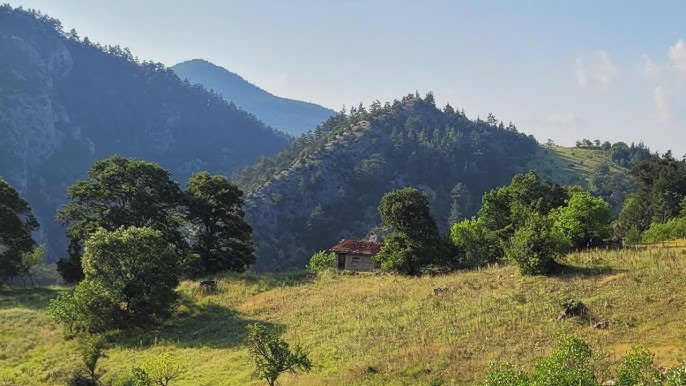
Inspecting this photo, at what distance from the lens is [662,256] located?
3653 centimetres

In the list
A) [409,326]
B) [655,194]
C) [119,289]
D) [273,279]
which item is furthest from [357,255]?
[655,194]

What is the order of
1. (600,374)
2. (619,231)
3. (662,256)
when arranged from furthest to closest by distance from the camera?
1. (619,231)
2. (662,256)
3. (600,374)

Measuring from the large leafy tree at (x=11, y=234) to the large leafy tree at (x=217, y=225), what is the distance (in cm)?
1675

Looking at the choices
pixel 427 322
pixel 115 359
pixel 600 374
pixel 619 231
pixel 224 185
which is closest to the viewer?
pixel 600 374

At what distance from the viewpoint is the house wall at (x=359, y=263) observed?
239 ft

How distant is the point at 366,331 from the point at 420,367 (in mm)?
6987

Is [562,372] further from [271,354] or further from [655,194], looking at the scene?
[655,194]

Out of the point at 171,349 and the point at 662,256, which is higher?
the point at 662,256

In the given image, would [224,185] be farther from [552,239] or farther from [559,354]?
[559,354]

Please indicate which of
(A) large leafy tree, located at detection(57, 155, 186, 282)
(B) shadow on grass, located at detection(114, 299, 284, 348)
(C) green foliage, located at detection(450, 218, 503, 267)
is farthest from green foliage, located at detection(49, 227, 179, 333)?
(C) green foliage, located at detection(450, 218, 503, 267)

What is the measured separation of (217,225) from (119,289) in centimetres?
2546

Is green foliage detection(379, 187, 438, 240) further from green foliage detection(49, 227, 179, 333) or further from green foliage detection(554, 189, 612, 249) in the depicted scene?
green foliage detection(49, 227, 179, 333)

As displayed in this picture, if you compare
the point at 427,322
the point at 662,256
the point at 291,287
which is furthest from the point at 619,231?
the point at 427,322

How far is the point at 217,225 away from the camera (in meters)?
64.2
